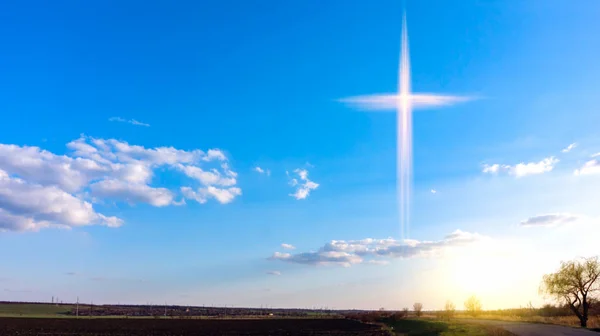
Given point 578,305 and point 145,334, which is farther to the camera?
point 145,334

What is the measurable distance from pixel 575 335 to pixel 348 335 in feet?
145

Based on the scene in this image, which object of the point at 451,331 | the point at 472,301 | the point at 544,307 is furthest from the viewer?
the point at 472,301

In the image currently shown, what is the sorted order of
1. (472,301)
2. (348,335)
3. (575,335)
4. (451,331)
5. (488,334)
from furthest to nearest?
(472,301) < (348,335) < (451,331) < (488,334) < (575,335)

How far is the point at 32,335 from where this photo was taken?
263 feet

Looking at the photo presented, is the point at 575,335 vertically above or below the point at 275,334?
above

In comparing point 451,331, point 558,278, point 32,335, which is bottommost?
point 32,335

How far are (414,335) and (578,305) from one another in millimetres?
23734

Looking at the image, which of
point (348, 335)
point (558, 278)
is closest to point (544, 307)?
point (558, 278)

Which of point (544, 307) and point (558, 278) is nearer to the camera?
point (558, 278)

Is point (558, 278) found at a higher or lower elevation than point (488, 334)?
higher

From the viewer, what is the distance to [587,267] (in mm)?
65750

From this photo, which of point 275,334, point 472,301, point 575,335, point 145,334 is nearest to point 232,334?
point 275,334

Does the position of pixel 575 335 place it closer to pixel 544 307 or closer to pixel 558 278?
pixel 558 278

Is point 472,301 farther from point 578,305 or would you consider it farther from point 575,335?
point 575,335
